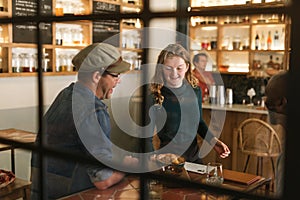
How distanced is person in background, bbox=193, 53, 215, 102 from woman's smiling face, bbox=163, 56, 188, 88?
2.93 metres

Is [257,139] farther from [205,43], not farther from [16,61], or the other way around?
[205,43]

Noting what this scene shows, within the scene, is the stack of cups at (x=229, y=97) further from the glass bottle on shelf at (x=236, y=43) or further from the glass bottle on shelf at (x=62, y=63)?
the glass bottle on shelf at (x=62, y=63)

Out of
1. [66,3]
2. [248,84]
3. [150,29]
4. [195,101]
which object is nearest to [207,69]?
[248,84]

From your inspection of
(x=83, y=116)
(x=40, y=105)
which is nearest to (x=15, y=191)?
(x=83, y=116)

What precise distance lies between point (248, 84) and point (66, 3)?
2667 mm

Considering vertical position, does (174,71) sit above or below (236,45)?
below

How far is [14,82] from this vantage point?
11.4ft

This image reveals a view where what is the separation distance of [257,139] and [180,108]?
6.14ft

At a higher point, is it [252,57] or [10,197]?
[252,57]

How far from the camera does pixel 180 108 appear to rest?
2242 millimetres

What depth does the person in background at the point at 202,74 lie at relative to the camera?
511 centimetres

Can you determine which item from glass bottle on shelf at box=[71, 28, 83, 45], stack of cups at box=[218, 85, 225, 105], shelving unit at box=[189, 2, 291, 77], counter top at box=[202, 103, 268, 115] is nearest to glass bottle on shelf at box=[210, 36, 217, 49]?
shelving unit at box=[189, 2, 291, 77]

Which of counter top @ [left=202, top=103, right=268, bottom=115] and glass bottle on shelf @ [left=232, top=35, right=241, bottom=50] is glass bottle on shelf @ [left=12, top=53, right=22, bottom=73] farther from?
glass bottle on shelf @ [left=232, top=35, right=241, bottom=50]

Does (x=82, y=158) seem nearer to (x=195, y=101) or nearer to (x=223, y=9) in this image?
(x=223, y=9)
